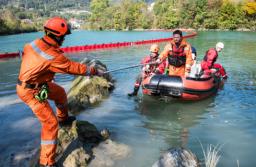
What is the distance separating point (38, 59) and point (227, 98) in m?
6.71

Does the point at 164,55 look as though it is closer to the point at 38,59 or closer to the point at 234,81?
the point at 234,81

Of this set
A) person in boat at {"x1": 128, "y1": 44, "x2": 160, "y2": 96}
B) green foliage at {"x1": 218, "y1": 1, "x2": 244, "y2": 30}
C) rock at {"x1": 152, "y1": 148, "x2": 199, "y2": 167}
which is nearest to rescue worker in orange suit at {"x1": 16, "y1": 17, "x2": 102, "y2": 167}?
rock at {"x1": 152, "y1": 148, "x2": 199, "y2": 167}

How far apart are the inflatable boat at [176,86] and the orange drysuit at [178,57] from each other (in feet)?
1.42

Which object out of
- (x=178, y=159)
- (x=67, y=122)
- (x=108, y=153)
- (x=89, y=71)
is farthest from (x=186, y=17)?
(x=178, y=159)

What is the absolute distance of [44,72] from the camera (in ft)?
14.9

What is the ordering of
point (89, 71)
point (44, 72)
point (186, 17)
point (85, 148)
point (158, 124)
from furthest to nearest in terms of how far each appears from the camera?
1. point (186, 17)
2. point (158, 124)
3. point (85, 148)
4. point (89, 71)
5. point (44, 72)

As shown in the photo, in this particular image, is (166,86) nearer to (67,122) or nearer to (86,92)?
(86,92)

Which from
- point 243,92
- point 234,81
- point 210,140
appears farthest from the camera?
point 234,81

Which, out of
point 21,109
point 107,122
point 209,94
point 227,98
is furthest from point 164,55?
point 21,109

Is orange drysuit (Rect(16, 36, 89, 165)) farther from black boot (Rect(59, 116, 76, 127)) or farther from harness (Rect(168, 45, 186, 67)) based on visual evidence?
harness (Rect(168, 45, 186, 67))

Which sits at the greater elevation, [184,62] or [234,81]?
[184,62]

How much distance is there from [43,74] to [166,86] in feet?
14.9

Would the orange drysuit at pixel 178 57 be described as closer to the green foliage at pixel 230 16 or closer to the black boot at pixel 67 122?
the black boot at pixel 67 122

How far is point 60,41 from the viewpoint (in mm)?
4727
